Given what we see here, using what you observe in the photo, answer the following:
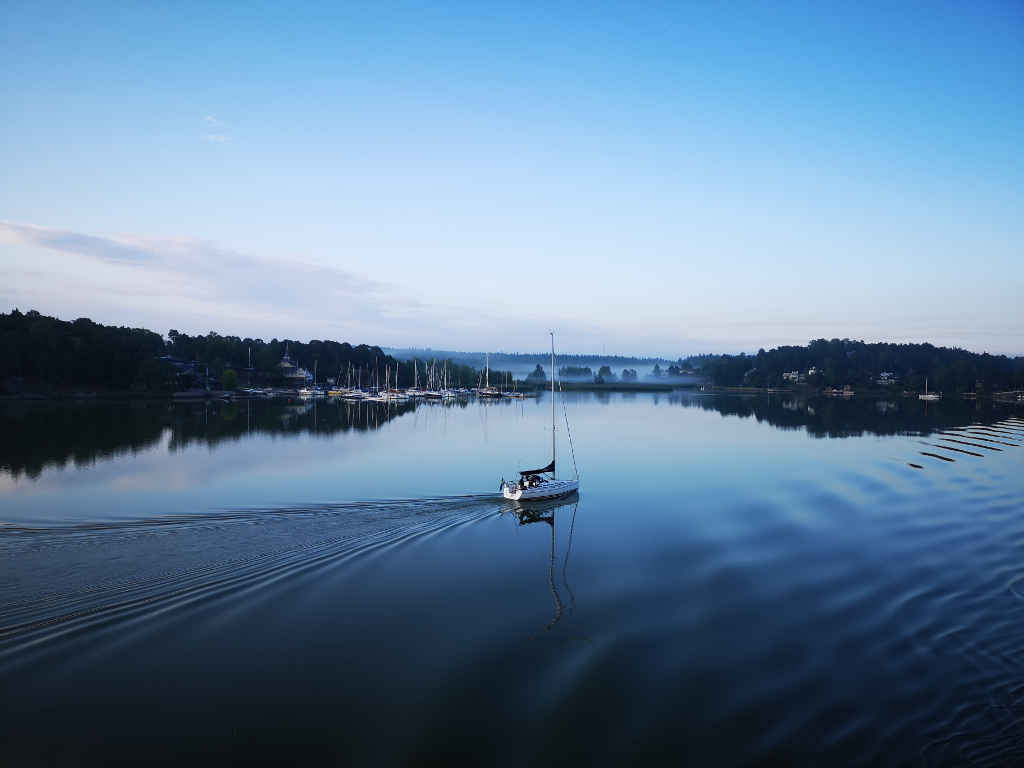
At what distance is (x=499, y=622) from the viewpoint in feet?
44.5

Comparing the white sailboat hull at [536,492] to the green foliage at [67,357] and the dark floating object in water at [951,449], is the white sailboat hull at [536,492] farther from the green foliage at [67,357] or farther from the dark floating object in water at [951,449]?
the green foliage at [67,357]

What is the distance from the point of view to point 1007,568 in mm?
17469

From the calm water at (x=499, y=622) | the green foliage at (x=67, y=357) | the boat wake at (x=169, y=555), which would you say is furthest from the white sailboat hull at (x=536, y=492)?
the green foliage at (x=67, y=357)

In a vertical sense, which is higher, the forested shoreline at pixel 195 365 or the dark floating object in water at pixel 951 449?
the forested shoreline at pixel 195 365

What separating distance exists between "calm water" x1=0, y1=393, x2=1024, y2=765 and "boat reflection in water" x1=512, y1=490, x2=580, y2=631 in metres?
0.16

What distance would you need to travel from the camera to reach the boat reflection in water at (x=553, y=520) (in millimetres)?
14820

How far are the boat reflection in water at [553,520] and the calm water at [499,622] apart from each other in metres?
0.16

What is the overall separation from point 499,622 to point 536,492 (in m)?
12.4

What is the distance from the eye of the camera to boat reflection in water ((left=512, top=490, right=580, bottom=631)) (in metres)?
14.8

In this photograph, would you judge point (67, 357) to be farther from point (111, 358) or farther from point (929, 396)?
point (929, 396)

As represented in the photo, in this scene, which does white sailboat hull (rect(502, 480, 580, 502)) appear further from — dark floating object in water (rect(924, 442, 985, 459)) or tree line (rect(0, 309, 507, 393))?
tree line (rect(0, 309, 507, 393))

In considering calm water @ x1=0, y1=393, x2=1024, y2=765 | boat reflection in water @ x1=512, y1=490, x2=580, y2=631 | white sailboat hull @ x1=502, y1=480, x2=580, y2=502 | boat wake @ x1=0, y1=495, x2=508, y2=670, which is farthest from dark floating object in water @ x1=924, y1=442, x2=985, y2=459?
boat wake @ x1=0, y1=495, x2=508, y2=670

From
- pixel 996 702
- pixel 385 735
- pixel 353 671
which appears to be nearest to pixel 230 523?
pixel 353 671

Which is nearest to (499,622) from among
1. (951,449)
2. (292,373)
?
(951,449)
